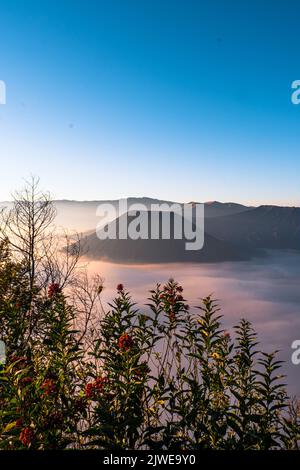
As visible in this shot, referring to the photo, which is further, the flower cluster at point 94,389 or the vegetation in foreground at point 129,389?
the flower cluster at point 94,389

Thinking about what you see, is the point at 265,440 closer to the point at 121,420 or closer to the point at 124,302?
the point at 121,420

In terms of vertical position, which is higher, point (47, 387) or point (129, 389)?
point (47, 387)

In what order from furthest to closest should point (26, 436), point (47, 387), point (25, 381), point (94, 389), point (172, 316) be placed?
point (172, 316)
point (94, 389)
point (47, 387)
point (25, 381)
point (26, 436)

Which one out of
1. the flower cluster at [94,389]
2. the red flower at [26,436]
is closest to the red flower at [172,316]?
the flower cluster at [94,389]

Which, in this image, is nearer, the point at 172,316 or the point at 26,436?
the point at 26,436

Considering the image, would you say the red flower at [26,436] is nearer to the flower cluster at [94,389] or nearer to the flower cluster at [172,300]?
the flower cluster at [94,389]

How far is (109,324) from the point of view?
6.57 metres

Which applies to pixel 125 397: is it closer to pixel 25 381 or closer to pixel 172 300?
pixel 25 381

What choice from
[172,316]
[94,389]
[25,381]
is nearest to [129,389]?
[94,389]

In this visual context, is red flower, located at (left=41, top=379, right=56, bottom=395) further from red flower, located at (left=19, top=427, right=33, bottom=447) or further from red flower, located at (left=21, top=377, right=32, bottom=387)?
red flower, located at (left=19, top=427, right=33, bottom=447)

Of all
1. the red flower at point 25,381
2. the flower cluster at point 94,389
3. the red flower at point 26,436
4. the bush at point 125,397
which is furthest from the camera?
the flower cluster at point 94,389

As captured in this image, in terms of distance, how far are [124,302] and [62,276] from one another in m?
12.8
